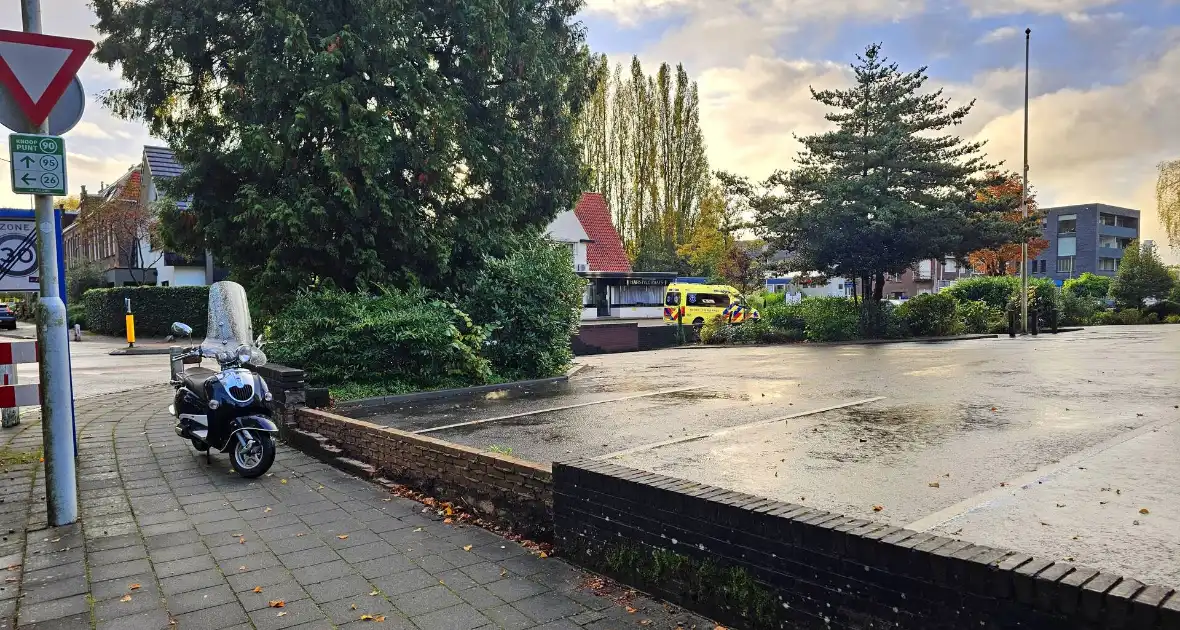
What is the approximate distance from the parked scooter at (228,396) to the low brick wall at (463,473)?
84cm

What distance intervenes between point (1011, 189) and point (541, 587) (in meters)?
54.8

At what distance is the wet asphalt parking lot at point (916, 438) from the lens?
16.2 feet

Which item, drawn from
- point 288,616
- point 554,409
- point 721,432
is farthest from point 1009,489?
point 554,409

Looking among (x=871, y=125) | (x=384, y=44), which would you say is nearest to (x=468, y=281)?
(x=384, y=44)

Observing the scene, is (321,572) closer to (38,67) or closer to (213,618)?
(213,618)

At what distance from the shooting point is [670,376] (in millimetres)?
15305

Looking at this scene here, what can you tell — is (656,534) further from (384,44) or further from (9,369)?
(384,44)

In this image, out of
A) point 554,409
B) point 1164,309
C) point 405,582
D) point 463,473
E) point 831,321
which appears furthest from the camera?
point 1164,309

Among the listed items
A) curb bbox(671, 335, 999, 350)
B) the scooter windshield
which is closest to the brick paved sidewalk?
the scooter windshield

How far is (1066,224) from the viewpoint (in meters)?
94.0

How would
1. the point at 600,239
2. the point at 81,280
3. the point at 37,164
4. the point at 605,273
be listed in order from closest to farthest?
the point at 37,164
the point at 81,280
the point at 605,273
the point at 600,239

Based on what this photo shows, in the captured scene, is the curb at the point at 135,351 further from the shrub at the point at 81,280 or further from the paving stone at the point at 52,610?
the paving stone at the point at 52,610

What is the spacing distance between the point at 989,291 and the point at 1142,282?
12.1 m

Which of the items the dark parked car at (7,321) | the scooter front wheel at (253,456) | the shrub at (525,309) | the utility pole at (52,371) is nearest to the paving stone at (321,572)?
the utility pole at (52,371)
